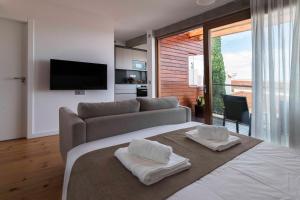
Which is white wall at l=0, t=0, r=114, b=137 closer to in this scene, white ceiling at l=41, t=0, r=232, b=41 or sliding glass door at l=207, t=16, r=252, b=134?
white ceiling at l=41, t=0, r=232, b=41

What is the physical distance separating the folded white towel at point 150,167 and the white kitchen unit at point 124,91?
406 cm

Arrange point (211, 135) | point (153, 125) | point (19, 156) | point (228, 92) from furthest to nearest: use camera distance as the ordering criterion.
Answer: point (228, 92) → point (19, 156) → point (153, 125) → point (211, 135)

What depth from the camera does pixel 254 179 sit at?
0.91 m

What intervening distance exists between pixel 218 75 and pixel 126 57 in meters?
Answer: 2.95

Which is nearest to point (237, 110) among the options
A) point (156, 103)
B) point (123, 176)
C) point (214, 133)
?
point (156, 103)

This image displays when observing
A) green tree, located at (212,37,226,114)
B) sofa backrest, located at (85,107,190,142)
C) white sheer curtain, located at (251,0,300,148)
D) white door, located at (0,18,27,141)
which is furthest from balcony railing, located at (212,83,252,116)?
white door, located at (0,18,27,141)

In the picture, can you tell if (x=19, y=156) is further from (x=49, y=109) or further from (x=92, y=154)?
(x=92, y=154)

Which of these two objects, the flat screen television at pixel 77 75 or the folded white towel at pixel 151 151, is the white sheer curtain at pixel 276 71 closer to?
the folded white towel at pixel 151 151

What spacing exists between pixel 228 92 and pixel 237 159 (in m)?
2.30

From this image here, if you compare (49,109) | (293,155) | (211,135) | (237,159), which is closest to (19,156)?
(49,109)

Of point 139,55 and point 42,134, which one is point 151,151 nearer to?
point 42,134

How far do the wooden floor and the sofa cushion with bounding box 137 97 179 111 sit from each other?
1227 mm

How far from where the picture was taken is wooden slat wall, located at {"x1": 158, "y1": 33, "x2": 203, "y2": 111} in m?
4.71

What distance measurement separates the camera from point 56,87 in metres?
3.39
